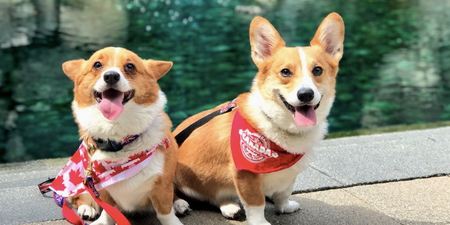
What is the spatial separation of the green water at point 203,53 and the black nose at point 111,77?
599cm

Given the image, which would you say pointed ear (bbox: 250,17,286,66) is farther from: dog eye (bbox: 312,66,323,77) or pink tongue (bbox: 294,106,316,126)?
pink tongue (bbox: 294,106,316,126)

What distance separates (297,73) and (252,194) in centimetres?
64

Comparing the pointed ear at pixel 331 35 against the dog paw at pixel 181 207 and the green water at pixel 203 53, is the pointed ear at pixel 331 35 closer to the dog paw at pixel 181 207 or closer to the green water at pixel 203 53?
the dog paw at pixel 181 207

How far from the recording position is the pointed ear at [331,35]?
8.43 ft

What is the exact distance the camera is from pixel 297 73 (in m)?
2.39

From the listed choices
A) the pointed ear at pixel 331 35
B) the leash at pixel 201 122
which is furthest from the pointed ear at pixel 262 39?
the leash at pixel 201 122

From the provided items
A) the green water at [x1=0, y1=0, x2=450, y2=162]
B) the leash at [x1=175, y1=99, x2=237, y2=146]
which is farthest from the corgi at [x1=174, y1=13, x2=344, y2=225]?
the green water at [x1=0, y1=0, x2=450, y2=162]

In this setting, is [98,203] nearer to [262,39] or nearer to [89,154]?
[89,154]

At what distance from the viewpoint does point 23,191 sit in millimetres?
3150

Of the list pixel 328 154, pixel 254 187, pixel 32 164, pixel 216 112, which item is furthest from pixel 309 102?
pixel 32 164

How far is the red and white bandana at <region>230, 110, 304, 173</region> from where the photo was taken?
2.47 meters

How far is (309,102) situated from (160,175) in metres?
0.79

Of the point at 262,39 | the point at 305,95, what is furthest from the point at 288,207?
the point at 262,39

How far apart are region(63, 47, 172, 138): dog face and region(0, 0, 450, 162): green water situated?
18.9 ft
